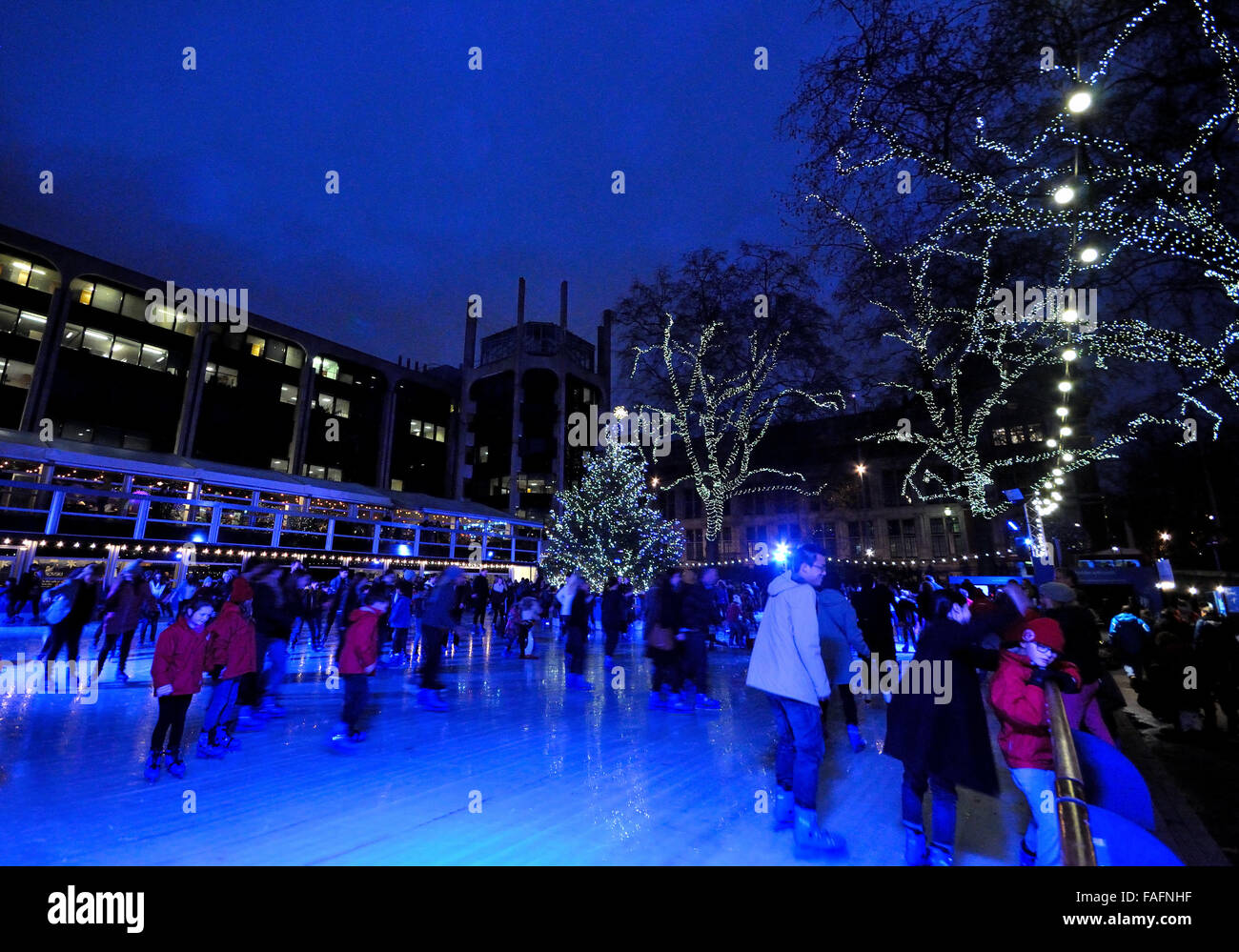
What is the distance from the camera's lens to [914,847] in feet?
10.5

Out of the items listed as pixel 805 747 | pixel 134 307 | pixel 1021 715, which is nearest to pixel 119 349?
pixel 134 307

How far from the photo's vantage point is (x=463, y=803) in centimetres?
391

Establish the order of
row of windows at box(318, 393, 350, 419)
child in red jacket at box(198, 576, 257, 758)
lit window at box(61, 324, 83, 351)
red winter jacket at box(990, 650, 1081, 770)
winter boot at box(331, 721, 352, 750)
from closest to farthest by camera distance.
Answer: red winter jacket at box(990, 650, 1081, 770) → child in red jacket at box(198, 576, 257, 758) → winter boot at box(331, 721, 352, 750) → lit window at box(61, 324, 83, 351) → row of windows at box(318, 393, 350, 419)

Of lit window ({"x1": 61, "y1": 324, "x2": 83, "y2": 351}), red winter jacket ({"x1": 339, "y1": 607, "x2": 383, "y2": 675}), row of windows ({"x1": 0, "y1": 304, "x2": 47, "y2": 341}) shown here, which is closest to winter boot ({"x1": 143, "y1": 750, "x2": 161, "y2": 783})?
red winter jacket ({"x1": 339, "y1": 607, "x2": 383, "y2": 675})

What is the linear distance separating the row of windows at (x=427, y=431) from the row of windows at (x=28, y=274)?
19631 mm

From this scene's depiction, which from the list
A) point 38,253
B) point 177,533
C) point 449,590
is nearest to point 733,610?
point 449,590

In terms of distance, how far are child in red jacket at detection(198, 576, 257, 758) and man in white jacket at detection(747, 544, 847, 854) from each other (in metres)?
4.79

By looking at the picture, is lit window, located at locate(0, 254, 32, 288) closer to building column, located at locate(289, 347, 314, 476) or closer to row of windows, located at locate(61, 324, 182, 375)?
row of windows, located at locate(61, 324, 182, 375)

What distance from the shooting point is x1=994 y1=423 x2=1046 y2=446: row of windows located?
38.0m

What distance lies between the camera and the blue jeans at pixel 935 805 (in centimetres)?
325

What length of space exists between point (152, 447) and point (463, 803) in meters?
32.7
